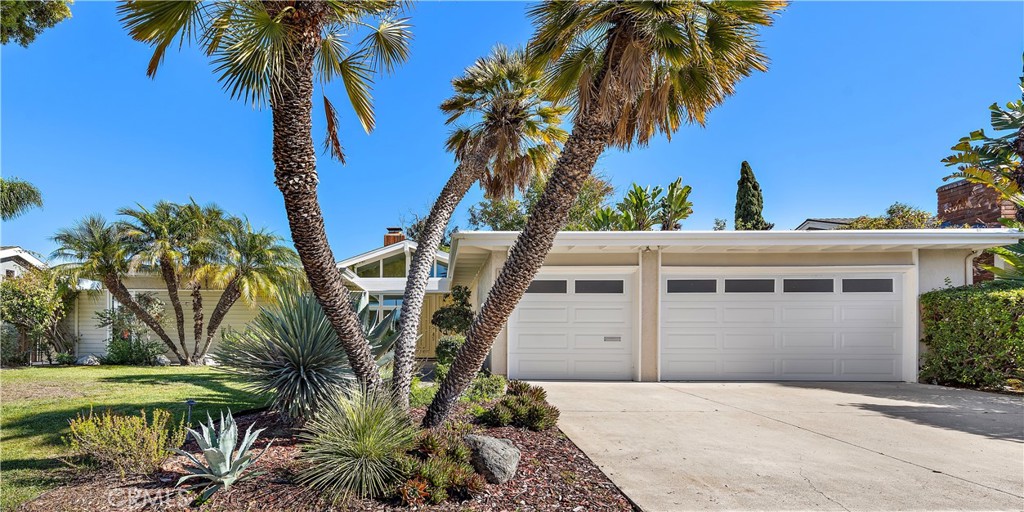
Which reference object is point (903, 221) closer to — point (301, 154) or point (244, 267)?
point (301, 154)

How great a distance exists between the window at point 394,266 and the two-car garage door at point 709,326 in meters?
9.62

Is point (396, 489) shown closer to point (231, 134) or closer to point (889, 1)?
point (889, 1)

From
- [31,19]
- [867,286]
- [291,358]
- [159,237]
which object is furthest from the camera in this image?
[159,237]

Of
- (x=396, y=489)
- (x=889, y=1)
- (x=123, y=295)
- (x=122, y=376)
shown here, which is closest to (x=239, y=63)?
(x=396, y=489)

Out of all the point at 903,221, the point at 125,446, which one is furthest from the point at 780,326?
the point at 125,446

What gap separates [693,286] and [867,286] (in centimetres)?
361

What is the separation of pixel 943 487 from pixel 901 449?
Result: 1.27 metres

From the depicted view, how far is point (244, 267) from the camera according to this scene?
52.3 feet

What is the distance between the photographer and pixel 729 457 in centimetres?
506

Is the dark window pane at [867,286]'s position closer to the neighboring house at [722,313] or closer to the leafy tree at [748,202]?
the neighboring house at [722,313]

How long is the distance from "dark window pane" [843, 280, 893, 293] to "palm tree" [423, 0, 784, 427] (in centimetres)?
699

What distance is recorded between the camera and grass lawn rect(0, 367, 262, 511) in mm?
4645

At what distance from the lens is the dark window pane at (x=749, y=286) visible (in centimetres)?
1085

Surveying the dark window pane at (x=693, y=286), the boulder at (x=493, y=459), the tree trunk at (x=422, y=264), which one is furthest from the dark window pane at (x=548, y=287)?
the boulder at (x=493, y=459)
